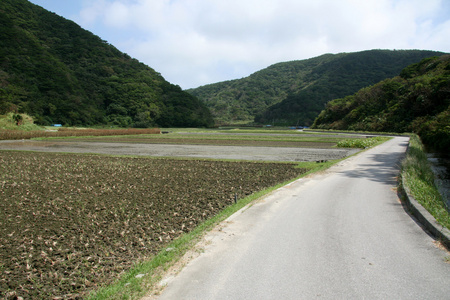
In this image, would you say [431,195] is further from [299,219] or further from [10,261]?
[10,261]

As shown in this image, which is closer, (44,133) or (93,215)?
(93,215)

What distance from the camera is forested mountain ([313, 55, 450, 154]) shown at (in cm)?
4853

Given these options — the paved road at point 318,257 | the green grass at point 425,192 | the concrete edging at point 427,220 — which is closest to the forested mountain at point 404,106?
the green grass at point 425,192

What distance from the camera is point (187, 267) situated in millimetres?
4617

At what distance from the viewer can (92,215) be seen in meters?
8.36

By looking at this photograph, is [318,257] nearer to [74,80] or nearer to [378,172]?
[378,172]

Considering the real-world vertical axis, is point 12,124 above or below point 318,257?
above

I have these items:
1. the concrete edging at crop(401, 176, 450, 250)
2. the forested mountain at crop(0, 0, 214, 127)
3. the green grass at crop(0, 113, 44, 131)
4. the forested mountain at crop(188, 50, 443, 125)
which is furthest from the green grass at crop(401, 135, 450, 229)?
the forested mountain at crop(188, 50, 443, 125)

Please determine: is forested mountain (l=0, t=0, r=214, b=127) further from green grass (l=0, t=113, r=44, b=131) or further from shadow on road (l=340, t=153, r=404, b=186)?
shadow on road (l=340, t=153, r=404, b=186)

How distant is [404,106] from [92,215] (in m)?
68.0

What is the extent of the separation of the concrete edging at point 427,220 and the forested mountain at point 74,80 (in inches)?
2609

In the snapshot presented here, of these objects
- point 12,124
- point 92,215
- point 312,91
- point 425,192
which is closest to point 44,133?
point 12,124

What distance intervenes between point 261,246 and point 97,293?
275 cm

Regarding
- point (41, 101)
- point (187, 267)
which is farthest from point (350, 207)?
point (41, 101)
